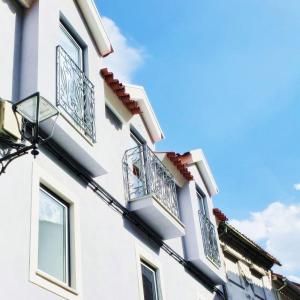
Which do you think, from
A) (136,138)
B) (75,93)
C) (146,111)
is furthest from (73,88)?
(146,111)

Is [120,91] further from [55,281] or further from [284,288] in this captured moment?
[284,288]

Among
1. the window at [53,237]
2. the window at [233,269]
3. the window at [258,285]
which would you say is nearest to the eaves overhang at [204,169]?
the window at [233,269]

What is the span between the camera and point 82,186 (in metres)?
9.04

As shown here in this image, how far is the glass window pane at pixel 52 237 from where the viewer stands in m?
7.50

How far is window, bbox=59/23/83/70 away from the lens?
980 centimetres

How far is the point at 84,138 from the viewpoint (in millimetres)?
8844

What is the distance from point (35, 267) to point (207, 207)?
8.69 m

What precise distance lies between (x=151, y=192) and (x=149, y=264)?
134 cm

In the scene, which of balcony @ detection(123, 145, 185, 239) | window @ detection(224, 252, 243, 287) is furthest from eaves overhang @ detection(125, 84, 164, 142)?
window @ detection(224, 252, 243, 287)

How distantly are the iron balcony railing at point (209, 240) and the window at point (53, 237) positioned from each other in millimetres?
5737

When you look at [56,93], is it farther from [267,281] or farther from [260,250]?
[267,281]

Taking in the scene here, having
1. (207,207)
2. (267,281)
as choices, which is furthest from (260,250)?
(207,207)

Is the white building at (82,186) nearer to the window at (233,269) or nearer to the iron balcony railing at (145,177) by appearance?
the iron balcony railing at (145,177)

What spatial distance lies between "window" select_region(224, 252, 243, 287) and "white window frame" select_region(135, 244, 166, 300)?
626cm
